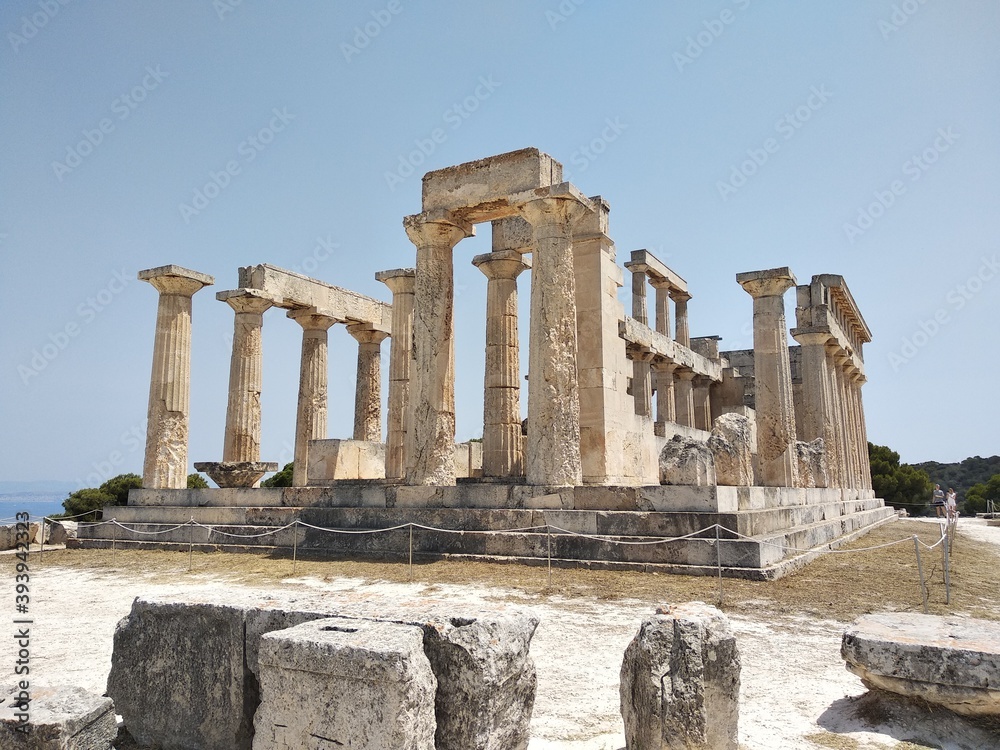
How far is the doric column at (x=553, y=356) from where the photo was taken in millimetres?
13406

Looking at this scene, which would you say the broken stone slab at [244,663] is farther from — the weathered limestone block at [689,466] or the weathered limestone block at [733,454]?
the weathered limestone block at [733,454]

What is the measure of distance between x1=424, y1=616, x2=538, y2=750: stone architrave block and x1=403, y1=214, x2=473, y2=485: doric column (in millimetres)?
10647

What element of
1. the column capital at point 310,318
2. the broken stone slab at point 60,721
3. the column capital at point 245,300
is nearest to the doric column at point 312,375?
the column capital at point 310,318

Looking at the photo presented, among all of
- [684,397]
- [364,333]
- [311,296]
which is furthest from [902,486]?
[311,296]

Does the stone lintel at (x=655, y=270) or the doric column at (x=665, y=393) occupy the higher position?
the stone lintel at (x=655, y=270)

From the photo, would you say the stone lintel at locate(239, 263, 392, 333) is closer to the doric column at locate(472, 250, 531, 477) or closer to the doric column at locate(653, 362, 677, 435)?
the doric column at locate(472, 250, 531, 477)

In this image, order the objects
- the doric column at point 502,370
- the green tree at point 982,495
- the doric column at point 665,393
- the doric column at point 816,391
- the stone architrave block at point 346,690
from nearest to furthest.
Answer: the stone architrave block at point 346,690
the doric column at point 502,370
the doric column at point 816,391
the doric column at point 665,393
the green tree at point 982,495

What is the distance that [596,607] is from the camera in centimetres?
843

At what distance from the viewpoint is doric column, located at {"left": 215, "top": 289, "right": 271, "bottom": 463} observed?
20.6 meters

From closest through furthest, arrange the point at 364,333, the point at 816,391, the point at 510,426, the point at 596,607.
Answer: the point at 596,607 < the point at 510,426 < the point at 364,333 < the point at 816,391

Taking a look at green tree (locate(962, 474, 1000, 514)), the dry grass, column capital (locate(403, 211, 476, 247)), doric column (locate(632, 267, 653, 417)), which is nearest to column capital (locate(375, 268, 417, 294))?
column capital (locate(403, 211, 476, 247))

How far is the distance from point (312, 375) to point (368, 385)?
180 centimetres

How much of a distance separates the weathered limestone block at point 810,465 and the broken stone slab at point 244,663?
19416 millimetres

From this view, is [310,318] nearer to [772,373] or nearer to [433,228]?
[433,228]
